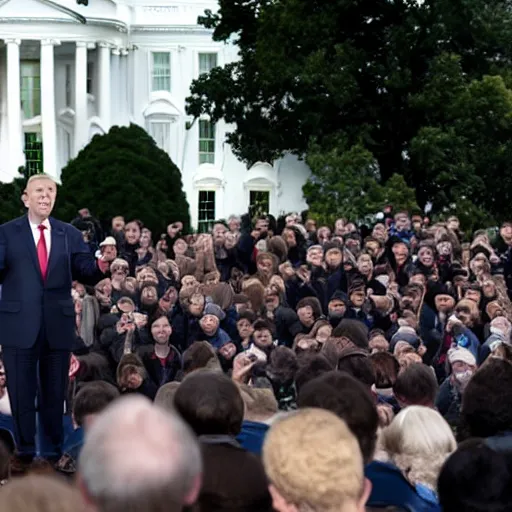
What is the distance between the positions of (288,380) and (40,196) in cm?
259

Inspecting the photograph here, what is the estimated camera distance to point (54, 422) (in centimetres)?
1011

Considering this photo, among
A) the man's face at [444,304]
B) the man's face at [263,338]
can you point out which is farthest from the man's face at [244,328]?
the man's face at [444,304]

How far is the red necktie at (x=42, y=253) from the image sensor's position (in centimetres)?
1003

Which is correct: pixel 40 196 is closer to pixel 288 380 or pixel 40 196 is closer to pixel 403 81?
pixel 288 380

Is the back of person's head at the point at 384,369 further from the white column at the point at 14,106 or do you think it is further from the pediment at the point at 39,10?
the pediment at the point at 39,10

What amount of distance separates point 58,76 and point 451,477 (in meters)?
55.6

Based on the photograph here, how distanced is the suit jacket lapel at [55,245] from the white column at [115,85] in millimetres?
50893

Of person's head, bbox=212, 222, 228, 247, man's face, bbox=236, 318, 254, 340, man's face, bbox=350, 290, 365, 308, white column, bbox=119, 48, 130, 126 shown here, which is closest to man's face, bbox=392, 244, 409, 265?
person's head, bbox=212, 222, 228, 247


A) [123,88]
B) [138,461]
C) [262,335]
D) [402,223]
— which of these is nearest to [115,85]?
[123,88]

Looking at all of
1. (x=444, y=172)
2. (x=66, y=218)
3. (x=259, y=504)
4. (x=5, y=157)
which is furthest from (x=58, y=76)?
(x=259, y=504)

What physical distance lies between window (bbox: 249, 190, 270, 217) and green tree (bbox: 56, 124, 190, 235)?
12.3 meters

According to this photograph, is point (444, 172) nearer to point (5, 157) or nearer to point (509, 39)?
point (509, 39)

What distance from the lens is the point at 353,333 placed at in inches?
522

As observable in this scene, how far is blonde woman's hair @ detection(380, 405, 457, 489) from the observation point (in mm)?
7203
